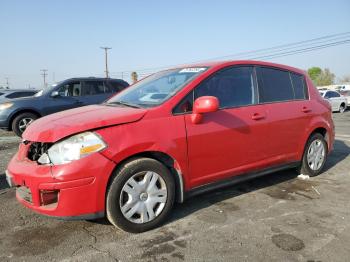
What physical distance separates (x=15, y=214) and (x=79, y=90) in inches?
255

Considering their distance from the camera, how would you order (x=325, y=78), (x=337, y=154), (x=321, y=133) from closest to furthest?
(x=321, y=133), (x=337, y=154), (x=325, y=78)

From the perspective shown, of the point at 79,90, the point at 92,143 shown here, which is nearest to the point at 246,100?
the point at 92,143

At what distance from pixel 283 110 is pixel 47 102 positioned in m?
7.13

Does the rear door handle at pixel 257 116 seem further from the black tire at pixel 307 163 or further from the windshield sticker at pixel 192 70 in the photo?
the black tire at pixel 307 163

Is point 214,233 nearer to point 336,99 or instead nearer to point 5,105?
point 5,105

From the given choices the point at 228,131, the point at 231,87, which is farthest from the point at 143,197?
the point at 231,87

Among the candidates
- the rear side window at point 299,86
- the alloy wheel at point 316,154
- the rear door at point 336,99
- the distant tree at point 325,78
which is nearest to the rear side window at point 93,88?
the rear side window at point 299,86

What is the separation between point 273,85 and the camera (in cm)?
452

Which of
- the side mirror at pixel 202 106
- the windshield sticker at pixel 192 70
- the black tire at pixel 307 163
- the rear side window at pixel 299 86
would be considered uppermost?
the windshield sticker at pixel 192 70

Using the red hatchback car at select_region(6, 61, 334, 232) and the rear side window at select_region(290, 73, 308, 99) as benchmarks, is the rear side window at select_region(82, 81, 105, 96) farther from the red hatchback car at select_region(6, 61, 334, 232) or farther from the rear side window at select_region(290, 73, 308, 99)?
the rear side window at select_region(290, 73, 308, 99)

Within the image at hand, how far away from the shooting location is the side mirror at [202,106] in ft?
11.0

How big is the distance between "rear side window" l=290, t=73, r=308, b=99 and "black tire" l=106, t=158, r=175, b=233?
2.52 m

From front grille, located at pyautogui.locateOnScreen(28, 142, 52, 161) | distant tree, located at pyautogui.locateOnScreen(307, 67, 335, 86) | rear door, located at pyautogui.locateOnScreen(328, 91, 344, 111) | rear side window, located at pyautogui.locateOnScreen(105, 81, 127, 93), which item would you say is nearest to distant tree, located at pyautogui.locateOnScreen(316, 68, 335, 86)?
distant tree, located at pyautogui.locateOnScreen(307, 67, 335, 86)

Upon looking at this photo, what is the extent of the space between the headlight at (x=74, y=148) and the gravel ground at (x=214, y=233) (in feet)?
2.56
